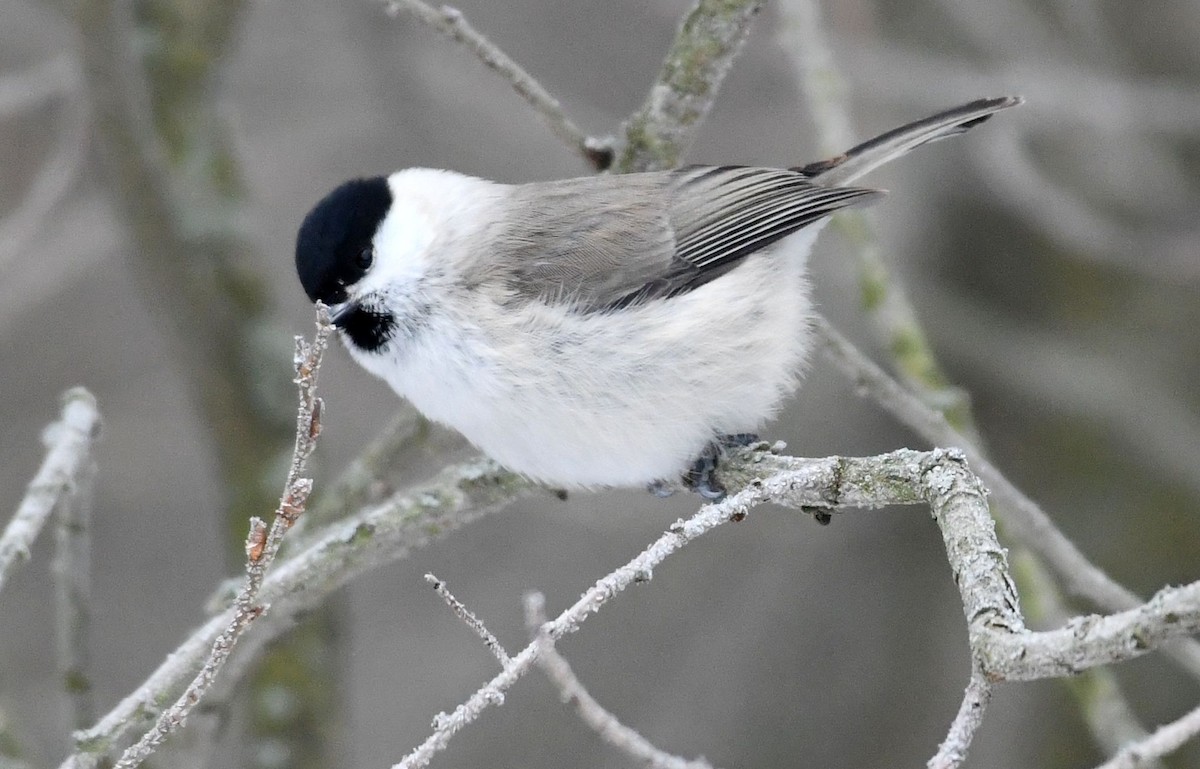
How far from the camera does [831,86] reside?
323 cm

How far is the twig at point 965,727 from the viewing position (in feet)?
3.97

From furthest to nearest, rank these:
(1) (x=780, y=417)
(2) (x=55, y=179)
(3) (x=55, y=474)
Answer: (1) (x=780, y=417) < (2) (x=55, y=179) < (3) (x=55, y=474)

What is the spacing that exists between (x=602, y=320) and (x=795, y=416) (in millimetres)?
2217

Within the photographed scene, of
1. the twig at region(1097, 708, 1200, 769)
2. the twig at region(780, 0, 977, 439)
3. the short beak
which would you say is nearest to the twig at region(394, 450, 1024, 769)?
the twig at region(1097, 708, 1200, 769)

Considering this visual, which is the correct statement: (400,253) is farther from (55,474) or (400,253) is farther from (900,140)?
(900,140)

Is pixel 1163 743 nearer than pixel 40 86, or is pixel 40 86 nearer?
pixel 1163 743

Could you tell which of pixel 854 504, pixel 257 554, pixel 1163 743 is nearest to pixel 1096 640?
pixel 1163 743

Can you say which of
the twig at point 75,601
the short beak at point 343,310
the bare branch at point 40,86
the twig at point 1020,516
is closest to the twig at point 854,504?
the twig at point 1020,516

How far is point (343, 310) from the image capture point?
2.67 meters

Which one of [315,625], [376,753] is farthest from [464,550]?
[315,625]

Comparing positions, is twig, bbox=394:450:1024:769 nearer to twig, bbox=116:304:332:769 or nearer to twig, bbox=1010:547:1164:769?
twig, bbox=116:304:332:769

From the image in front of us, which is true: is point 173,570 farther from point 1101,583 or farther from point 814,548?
point 1101,583

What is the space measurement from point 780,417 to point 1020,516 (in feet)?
7.07

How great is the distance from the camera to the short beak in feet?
8.76
